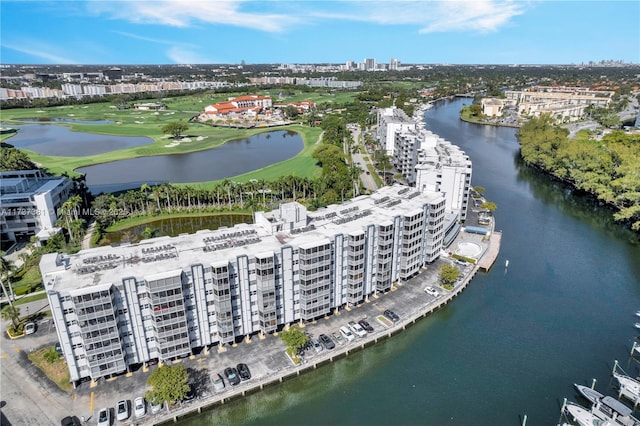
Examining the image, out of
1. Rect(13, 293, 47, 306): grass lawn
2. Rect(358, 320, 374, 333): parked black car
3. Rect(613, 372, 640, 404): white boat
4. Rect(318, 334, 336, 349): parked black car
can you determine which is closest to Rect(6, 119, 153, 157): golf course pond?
Rect(13, 293, 47, 306): grass lawn

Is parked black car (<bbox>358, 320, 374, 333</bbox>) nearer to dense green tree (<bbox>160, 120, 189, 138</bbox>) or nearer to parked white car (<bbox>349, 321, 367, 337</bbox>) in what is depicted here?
parked white car (<bbox>349, 321, 367, 337</bbox>)

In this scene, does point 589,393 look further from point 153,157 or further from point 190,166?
point 153,157

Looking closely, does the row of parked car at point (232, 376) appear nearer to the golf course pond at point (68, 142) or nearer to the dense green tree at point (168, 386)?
the dense green tree at point (168, 386)

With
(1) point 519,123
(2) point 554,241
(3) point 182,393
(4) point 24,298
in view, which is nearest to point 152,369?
(3) point 182,393

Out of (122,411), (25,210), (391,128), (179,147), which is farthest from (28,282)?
(391,128)

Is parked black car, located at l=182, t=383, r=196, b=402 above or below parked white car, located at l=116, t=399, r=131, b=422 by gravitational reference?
below

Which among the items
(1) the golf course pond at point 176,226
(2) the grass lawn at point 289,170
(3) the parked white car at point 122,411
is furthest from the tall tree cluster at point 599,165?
(3) the parked white car at point 122,411
